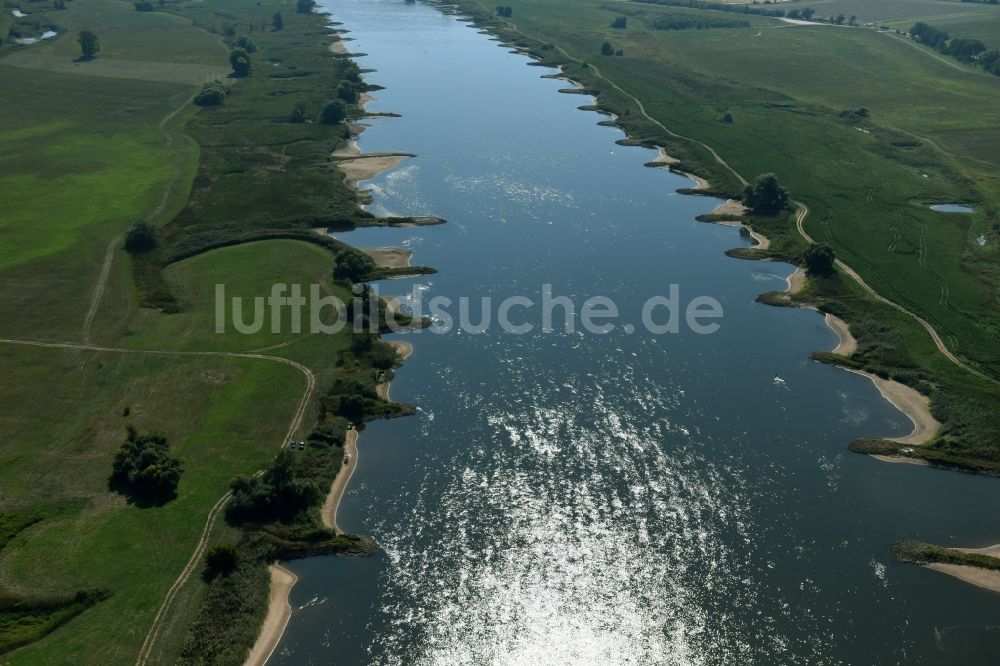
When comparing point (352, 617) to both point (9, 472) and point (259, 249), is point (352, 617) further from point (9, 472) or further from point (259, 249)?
point (259, 249)

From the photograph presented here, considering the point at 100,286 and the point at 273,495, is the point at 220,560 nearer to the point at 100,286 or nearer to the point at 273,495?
the point at 273,495

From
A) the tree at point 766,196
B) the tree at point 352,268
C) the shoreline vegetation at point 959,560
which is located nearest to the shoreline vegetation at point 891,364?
the tree at point 766,196

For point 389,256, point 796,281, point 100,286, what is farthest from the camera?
point 389,256

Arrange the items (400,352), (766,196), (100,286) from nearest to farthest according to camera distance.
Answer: (400,352), (100,286), (766,196)

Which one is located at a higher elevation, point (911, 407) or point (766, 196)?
point (766, 196)

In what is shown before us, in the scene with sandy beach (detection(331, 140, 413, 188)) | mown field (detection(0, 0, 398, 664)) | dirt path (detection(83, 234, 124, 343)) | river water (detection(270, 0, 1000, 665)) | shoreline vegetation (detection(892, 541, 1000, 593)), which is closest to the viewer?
river water (detection(270, 0, 1000, 665))

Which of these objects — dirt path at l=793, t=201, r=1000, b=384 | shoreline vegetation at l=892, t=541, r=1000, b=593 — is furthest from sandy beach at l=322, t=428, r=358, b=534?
dirt path at l=793, t=201, r=1000, b=384

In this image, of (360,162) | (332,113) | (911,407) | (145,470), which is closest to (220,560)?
(145,470)

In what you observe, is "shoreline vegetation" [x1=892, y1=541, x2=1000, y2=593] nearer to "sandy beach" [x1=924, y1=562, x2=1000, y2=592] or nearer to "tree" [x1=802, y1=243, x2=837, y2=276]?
"sandy beach" [x1=924, y1=562, x2=1000, y2=592]
